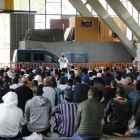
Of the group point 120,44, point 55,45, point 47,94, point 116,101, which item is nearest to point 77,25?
point 55,45

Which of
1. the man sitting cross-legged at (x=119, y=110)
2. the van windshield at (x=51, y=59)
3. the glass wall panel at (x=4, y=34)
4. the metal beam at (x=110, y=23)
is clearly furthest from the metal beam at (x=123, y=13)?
the glass wall panel at (x=4, y=34)

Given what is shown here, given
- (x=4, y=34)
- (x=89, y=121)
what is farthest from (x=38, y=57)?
(x=4, y=34)

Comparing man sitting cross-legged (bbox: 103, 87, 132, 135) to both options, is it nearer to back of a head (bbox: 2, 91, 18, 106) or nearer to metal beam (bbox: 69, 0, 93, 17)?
back of a head (bbox: 2, 91, 18, 106)

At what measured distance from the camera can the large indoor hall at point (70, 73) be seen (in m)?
6.00

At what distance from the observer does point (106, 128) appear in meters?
7.12

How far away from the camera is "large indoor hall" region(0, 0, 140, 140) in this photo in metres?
6.00

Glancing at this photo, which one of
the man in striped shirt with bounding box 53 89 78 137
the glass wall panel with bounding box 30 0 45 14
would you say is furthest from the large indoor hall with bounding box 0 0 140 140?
the glass wall panel with bounding box 30 0 45 14

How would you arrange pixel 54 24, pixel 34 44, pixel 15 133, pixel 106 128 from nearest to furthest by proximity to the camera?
pixel 15 133 < pixel 106 128 < pixel 34 44 < pixel 54 24

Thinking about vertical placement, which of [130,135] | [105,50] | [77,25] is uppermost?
[77,25]

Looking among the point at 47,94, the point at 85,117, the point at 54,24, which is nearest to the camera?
the point at 85,117

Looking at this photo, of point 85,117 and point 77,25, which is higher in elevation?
point 77,25

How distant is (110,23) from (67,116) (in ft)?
64.1

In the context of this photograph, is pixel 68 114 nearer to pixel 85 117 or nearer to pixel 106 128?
pixel 85 117

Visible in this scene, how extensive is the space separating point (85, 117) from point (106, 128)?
5.43ft
